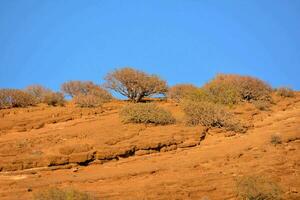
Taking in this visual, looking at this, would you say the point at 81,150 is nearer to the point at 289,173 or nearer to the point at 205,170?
the point at 205,170

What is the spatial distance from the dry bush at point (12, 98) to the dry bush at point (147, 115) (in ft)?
16.3

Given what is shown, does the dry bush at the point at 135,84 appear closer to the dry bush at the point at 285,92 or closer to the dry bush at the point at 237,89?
the dry bush at the point at 237,89

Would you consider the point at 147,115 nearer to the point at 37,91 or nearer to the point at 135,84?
the point at 135,84

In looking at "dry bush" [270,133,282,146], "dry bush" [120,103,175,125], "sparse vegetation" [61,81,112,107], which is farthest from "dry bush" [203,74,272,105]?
"dry bush" [270,133,282,146]

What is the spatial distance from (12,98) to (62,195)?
35.6 ft

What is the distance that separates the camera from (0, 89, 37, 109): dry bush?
20594 millimetres

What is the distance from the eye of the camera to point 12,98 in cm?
2078

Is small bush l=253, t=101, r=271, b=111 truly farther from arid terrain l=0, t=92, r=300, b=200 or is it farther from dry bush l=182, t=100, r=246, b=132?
dry bush l=182, t=100, r=246, b=132

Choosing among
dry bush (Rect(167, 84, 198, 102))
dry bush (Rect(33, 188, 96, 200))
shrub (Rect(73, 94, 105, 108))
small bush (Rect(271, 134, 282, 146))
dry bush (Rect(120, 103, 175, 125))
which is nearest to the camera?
dry bush (Rect(33, 188, 96, 200))

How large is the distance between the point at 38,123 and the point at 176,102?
7118 mm

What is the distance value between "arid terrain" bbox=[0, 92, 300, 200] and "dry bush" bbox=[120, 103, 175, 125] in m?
0.42

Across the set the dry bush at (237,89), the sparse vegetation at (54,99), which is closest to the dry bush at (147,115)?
the dry bush at (237,89)

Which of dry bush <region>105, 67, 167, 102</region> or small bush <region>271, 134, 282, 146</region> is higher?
dry bush <region>105, 67, 167, 102</region>

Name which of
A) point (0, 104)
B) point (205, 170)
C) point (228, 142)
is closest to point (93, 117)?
point (0, 104)
